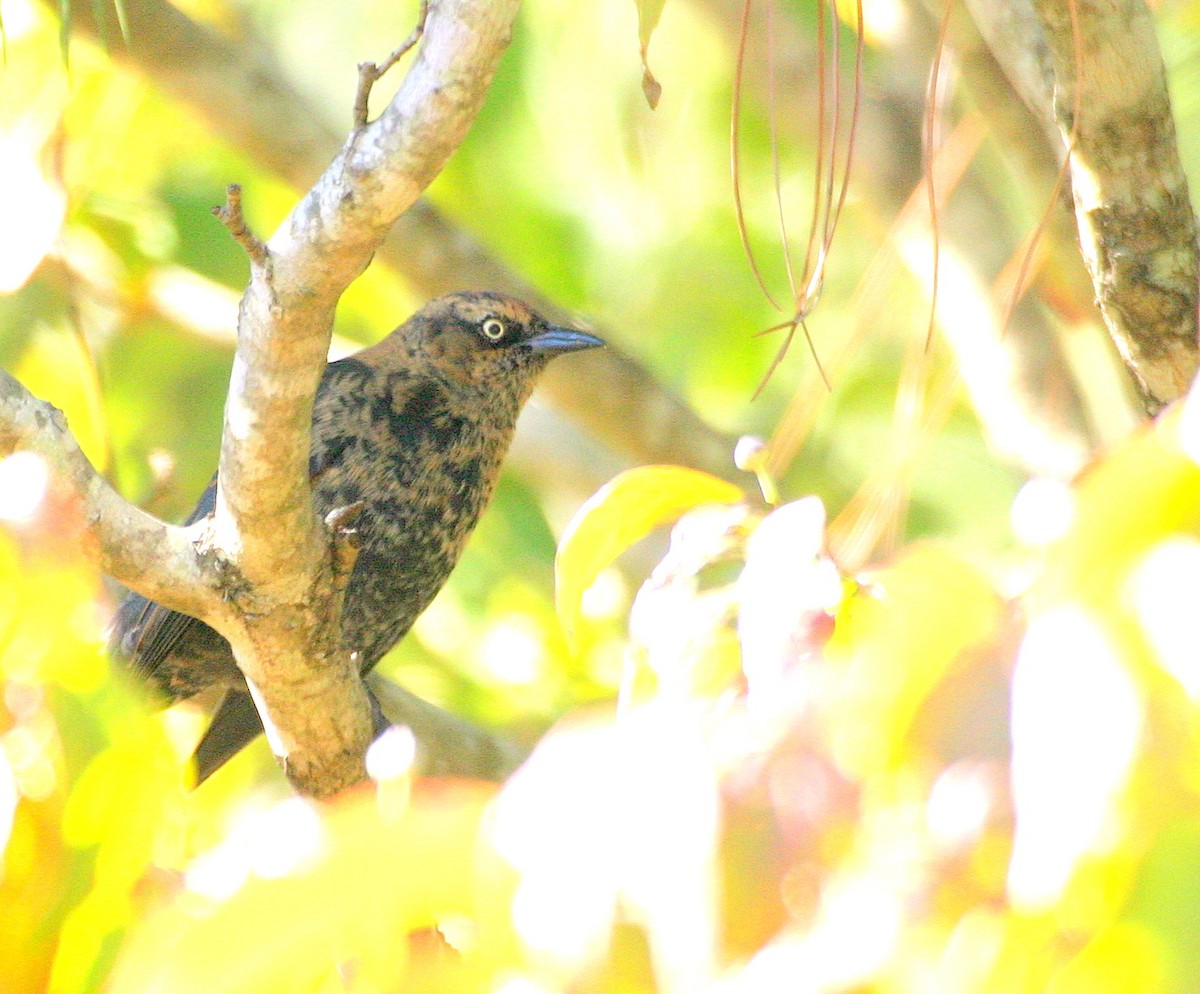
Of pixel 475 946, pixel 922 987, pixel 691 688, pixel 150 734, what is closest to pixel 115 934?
pixel 150 734

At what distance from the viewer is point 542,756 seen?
1.38 metres

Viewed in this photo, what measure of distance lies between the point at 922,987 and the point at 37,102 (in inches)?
177

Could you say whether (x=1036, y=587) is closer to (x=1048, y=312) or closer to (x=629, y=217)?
(x=1048, y=312)

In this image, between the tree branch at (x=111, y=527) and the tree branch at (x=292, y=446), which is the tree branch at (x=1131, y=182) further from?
the tree branch at (x=111, y=527)

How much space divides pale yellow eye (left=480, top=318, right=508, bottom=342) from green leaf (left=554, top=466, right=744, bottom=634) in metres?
2.79

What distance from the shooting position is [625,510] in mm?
1853

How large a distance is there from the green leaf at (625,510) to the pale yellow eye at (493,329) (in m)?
2.79

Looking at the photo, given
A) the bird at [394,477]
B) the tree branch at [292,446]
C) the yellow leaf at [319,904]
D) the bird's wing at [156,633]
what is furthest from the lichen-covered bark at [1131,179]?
the bird's wing at [156,633]

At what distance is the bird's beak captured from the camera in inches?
179

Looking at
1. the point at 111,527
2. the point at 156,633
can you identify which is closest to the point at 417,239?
the point at 156,633

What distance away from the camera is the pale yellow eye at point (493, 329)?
15.1ft

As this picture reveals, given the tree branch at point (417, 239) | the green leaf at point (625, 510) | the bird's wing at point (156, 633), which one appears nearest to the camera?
the green leaf at point (625, 510)

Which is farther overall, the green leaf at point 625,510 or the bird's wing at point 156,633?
the bird's wing at point 156,633

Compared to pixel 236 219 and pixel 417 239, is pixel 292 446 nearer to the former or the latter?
pixel 236 219
